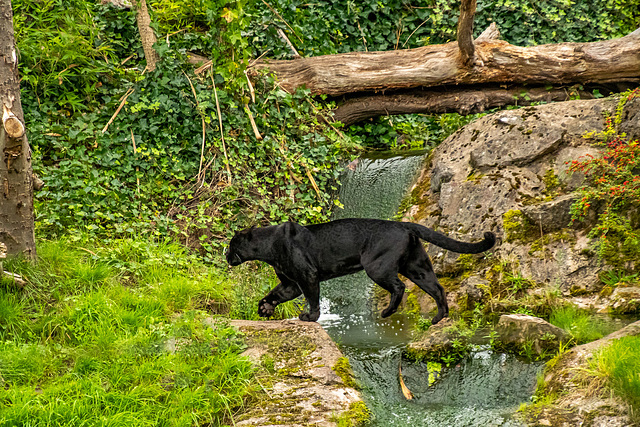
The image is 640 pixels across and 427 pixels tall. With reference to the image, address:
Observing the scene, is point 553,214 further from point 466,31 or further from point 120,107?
point 120,107

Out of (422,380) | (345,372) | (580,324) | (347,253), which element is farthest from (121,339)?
(580,324)

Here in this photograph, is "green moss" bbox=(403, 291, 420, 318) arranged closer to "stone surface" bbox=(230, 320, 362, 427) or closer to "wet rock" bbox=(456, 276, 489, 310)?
"wet rock" bbox=(456, 276, 489, 310)

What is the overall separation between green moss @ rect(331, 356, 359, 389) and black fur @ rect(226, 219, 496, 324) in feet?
2.14

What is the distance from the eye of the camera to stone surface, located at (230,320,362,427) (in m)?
4.23

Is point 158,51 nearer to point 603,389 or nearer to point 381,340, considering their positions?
point 381,340

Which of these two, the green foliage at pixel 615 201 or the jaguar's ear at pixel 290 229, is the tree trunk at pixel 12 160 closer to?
the jaguar's ear at pixel 290 229

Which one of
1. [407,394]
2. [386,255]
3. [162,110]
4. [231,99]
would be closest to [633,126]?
[386,255]

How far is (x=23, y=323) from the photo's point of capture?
5.35 metres

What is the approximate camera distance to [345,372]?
15.5ft

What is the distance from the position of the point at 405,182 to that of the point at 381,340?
9.71 feet

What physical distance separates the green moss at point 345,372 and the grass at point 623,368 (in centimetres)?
167

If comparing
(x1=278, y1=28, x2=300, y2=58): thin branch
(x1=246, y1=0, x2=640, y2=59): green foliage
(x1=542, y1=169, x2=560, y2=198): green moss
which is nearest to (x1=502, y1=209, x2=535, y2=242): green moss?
(x1=542, y1=169, x2=560, y2=198): green moss

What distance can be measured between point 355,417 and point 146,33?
6074 millimetres

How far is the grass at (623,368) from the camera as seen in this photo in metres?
3.94
